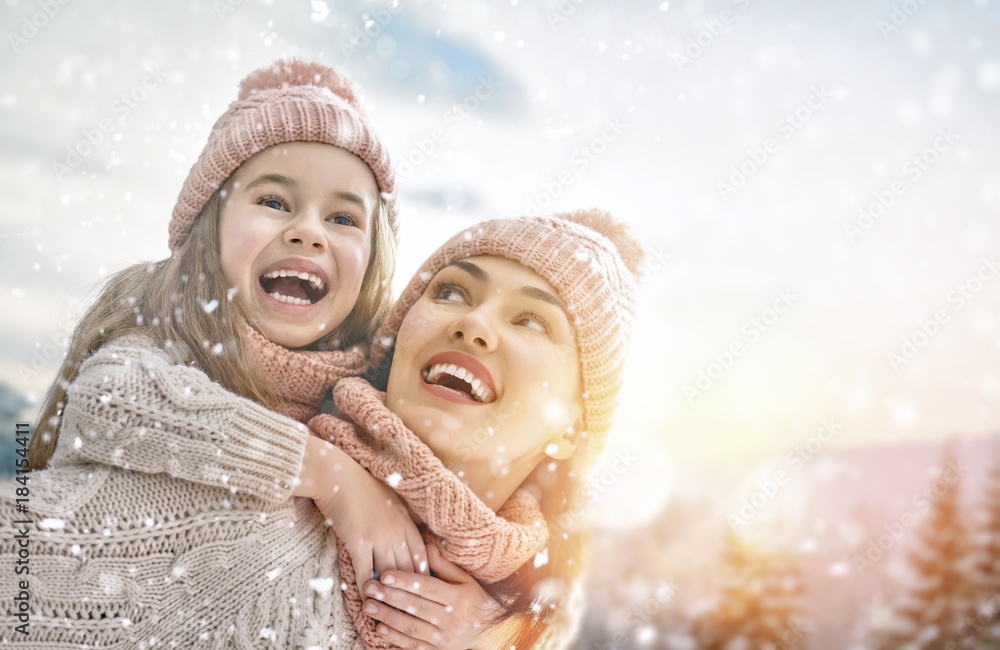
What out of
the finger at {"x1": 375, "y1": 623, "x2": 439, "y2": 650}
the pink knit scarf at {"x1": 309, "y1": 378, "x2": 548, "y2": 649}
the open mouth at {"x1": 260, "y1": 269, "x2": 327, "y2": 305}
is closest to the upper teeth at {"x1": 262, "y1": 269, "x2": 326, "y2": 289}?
the open mouth at {"x1": 260, "y1": 269, "x2": 327, "y2": 305}

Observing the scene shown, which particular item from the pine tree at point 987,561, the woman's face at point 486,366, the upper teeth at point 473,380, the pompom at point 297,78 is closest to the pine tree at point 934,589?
the pine tree at point 987,561

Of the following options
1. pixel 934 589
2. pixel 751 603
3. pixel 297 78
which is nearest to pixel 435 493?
pixel 297 78

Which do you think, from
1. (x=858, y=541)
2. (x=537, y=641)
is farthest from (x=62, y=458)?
(x=858, y=541)

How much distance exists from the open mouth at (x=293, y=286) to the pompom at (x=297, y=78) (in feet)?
1.65

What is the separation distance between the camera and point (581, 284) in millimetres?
1346

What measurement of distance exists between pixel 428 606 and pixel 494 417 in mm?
349

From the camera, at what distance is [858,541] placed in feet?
7.27

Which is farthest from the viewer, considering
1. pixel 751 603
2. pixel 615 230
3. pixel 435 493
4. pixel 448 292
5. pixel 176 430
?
pixel 751 603

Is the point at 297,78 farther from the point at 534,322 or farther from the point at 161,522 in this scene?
the point at 161,522

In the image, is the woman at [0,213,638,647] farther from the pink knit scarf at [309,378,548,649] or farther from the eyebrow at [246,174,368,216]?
the eyebrow at [246,174,368,216]

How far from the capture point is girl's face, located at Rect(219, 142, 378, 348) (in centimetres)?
130

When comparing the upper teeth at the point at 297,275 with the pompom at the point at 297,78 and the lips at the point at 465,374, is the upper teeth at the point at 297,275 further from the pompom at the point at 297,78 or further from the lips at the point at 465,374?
the pompom at the point at 297,78

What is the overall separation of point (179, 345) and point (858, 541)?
215cm

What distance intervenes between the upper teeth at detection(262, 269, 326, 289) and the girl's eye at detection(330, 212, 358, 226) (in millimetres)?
140
